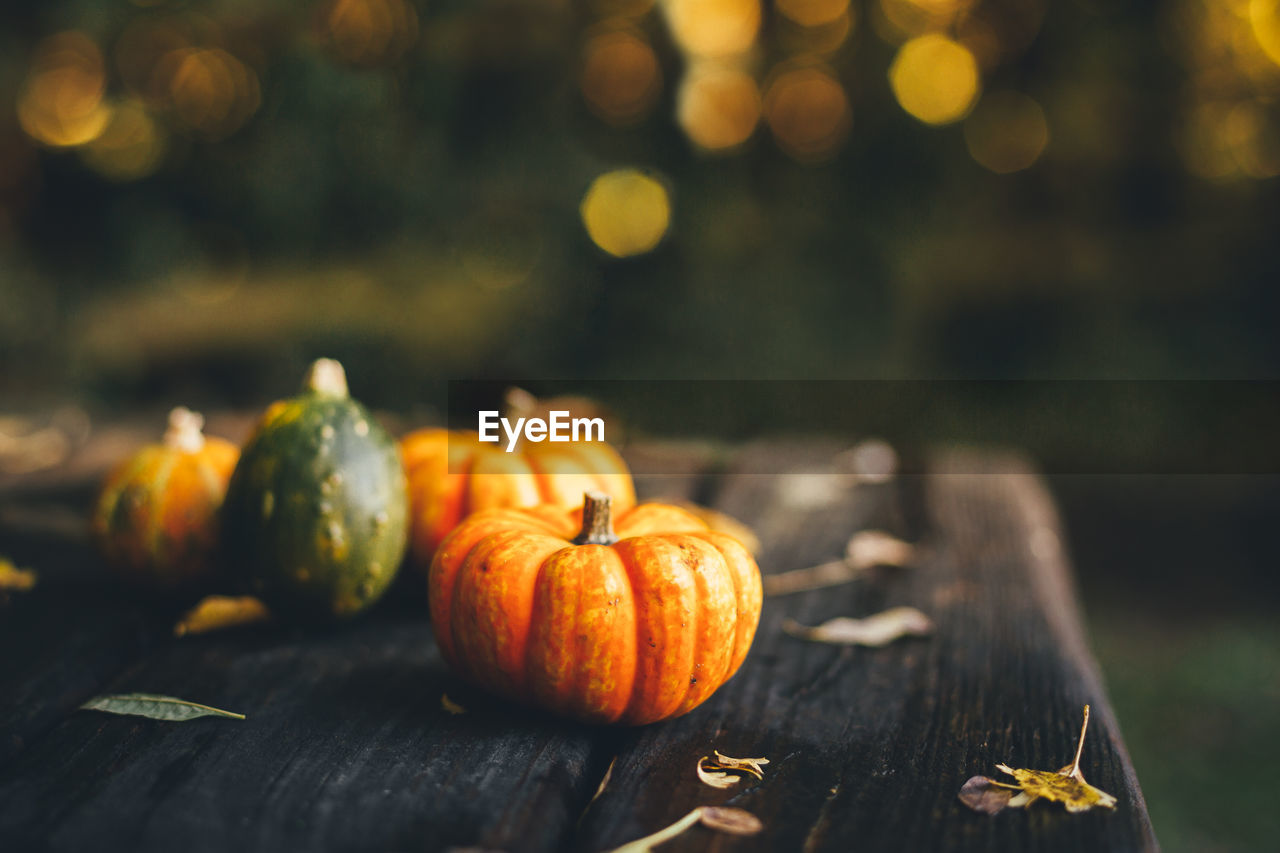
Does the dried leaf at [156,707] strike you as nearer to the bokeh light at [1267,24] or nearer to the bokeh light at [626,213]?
the bokeh light at [626,213]

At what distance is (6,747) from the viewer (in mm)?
1011

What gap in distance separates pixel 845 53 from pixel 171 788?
12.3ft

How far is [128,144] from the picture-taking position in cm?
367

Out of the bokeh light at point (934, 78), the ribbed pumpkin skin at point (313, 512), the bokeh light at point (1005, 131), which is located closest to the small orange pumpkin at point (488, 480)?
the ribbed pumpkin skin at point (313, 512)

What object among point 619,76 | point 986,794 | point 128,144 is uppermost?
point 619,76

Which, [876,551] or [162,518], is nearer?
[162,518]

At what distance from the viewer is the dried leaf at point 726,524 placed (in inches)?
70.1

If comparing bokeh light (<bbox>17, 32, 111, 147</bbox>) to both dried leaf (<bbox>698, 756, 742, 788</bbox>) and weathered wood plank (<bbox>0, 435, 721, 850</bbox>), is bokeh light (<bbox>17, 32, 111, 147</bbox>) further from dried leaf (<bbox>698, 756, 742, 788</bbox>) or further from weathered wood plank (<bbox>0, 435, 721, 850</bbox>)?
dried leaf (<bbox>698, 756, 742, 788</bbox>)

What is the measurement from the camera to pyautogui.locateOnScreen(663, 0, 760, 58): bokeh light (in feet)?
12.2

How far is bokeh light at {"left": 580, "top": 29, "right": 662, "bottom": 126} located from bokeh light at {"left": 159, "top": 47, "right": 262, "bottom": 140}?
1298 mm

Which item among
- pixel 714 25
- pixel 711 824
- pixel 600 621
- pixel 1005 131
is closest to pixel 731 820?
pixel 711 824

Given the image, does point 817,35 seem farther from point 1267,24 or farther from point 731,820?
point 731,820

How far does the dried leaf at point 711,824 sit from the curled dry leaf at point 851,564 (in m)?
0.65

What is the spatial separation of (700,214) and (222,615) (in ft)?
9.48
